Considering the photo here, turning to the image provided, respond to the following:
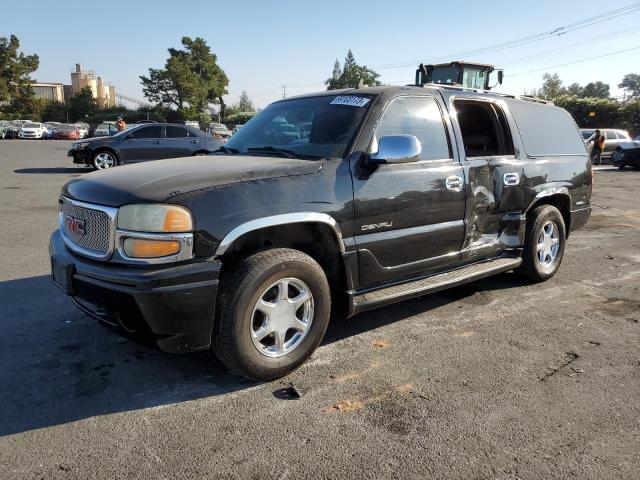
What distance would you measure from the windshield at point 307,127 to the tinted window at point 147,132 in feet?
37.5

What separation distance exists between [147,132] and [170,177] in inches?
513

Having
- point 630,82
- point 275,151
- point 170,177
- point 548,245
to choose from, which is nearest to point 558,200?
point 548,245

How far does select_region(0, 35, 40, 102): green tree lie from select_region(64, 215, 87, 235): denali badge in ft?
223

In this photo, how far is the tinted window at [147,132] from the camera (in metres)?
15.1

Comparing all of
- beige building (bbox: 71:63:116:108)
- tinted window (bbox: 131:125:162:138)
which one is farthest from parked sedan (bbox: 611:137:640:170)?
beige building (bbox: 71:63:116:108)

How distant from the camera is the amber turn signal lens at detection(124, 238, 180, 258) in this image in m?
2.84

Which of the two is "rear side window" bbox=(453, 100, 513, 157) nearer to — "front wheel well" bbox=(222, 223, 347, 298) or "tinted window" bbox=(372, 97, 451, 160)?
"tinted window" bbox=(372, 97, 451, 160)

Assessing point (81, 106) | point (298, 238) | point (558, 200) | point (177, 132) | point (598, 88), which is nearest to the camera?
point (298, 238)

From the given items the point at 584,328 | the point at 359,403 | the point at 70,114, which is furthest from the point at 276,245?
the point at 70,114

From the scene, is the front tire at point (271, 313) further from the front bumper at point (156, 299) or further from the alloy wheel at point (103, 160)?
the alloy wheel at point (103, 160)

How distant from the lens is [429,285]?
4051 millimetres

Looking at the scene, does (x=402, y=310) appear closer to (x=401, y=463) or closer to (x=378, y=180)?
(x=378, y=180)

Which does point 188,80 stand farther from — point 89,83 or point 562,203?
point 562,203

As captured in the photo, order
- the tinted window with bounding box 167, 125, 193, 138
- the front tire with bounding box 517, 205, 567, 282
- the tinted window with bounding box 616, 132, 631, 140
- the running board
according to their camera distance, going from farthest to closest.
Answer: the tinted window with bounding box 616, 132, 631, 140, the tinted window with bounding box 167, 125, 193, 138, the front tire with bounding box 517, 205, 567, 282, the running board
